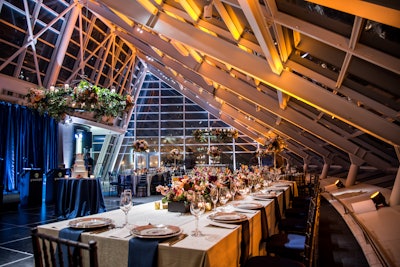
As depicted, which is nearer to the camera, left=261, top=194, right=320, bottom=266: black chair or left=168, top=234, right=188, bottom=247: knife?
left=168, top=234, right=188, bottom=247: knife

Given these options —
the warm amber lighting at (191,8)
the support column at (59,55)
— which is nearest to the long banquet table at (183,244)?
the warm amber lighting at (191,8)

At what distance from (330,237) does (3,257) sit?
4735mm

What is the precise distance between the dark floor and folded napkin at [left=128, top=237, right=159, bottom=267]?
2.53 metres

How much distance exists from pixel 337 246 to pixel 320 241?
0.30 meters

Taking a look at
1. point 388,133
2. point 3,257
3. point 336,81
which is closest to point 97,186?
point 3,257

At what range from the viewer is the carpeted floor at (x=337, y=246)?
3.71 meters

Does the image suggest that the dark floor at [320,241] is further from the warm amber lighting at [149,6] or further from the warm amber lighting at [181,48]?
the warm amber lighting at [181,48]

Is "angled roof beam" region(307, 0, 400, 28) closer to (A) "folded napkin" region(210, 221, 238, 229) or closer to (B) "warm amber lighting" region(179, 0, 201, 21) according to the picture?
(A) "folded napkin" region(210, 221, 238, 229)

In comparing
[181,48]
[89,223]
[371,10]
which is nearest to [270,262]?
[89,223]

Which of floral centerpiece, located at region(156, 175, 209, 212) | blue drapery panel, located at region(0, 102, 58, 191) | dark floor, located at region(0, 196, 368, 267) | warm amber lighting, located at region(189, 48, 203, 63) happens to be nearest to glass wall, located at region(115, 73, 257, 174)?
blue drapery panel, located at region(0, 102, 58, 191)

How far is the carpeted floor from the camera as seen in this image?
12.2ft

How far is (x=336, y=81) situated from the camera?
529cm

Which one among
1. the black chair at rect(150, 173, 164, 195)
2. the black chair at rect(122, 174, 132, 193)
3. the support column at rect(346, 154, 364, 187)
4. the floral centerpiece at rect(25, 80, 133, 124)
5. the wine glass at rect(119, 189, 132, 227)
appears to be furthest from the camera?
the black chair at rect(150, 173, 164, 195)

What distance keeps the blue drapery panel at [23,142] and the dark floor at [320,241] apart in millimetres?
2672
